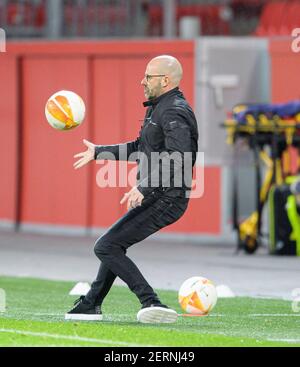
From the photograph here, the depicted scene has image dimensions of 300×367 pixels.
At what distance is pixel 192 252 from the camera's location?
19.7 meters

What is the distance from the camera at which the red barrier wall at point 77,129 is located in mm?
21672

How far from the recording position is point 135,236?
9883 millimetres

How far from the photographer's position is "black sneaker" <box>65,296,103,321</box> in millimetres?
10148

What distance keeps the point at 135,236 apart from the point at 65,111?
112 cm

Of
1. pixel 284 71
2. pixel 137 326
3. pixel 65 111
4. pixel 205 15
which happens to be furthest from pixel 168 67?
pixel 205 15

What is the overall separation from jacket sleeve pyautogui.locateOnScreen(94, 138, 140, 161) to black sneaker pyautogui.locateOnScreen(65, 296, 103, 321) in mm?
1136

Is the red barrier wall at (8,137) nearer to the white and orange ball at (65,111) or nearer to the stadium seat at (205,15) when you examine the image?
the stadium seat at (205,15)

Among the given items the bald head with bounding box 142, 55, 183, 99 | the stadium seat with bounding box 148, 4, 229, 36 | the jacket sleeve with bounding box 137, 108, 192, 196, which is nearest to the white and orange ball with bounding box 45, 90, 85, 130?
the bald head with bounding box 142, 55, 183, 99

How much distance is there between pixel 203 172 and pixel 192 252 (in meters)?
1.93

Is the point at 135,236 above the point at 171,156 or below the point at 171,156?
below

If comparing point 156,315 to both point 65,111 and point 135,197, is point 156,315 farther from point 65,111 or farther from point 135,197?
point 65,111

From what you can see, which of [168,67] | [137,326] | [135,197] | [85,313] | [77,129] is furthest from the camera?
[77,129]

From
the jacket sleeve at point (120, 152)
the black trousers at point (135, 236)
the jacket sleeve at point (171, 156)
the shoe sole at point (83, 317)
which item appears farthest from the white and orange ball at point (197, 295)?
the jacket sleeve at point (120, 152)
